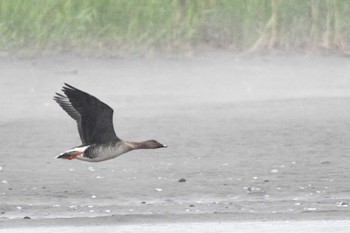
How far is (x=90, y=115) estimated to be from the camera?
1038 centimetres

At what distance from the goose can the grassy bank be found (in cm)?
461

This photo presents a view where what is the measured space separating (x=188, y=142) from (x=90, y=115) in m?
1.86

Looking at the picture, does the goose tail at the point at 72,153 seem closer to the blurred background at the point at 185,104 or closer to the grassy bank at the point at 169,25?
the blurred background at the point at 185,104

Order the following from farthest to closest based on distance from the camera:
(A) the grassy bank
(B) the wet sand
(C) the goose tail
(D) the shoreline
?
(A) the grassy bank → (B) the wet sand → (C) the goose tail → (D) the shoreline

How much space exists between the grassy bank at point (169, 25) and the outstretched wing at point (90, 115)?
15.1 feet

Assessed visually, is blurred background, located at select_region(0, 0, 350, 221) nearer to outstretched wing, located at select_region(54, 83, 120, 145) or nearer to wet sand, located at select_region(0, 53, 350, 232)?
wet sand, located at select_region(0, 53, 350, 232)

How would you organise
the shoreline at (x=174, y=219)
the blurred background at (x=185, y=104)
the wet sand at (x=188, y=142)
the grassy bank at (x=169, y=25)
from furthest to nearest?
the grassy bank at (x=169, y=25), the blurred background at (x=185, y=104), the wet sand at (x=188, y=142), the shoreline at (x=174, y=219)

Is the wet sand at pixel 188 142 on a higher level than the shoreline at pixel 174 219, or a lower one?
higher

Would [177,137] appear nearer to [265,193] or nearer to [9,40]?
[265,193]

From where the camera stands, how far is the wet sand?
33.6 ft

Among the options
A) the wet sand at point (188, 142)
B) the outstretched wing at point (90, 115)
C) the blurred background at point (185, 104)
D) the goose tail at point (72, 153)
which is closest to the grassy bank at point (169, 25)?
the blurred background at point (185, 104)

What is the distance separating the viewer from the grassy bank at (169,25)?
1522 cm

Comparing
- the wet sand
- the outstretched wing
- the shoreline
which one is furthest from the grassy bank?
the shoreline

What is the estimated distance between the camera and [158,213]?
10.1 m
